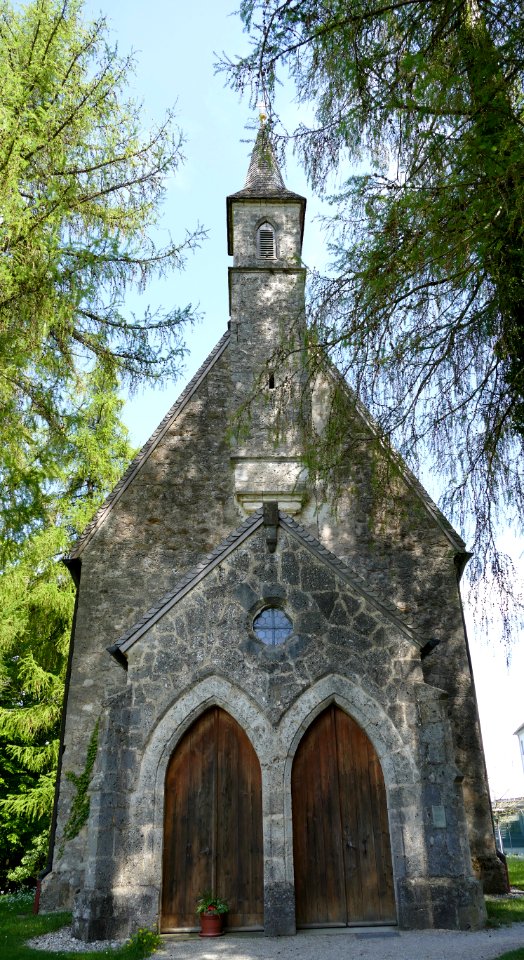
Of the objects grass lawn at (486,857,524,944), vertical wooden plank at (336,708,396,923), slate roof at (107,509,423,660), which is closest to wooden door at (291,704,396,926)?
vertical wooden plank at (336,708,396,923)

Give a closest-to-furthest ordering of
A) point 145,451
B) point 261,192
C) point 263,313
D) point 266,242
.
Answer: point 145,451 < point 263,313 < point 266,242 < point 261,192

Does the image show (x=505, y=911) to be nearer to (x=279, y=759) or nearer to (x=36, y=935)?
(x=279, y=759)

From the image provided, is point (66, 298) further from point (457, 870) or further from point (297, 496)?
point (457, 870)

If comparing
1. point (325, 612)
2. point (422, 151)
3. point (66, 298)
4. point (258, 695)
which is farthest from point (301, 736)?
point (422, 151)

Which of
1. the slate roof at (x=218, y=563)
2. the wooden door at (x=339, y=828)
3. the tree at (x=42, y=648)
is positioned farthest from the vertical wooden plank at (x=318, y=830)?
the tree at (x=42, y=648)

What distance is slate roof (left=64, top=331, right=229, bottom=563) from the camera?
1257 centimetres

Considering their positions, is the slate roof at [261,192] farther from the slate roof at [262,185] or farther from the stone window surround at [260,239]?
the stone window surround at [260,239]

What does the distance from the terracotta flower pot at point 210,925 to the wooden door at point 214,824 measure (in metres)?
0.24

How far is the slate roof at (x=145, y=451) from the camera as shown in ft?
41.2

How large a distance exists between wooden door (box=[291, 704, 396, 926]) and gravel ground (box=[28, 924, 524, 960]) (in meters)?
0.33

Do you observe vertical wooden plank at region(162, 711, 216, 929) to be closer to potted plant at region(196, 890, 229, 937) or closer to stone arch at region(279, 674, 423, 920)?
potted plant at region(196, 890, 229, 937)

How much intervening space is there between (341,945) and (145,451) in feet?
27.5

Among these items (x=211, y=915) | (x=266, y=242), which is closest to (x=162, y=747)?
(x=211, y=915)

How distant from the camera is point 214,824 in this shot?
897cm
